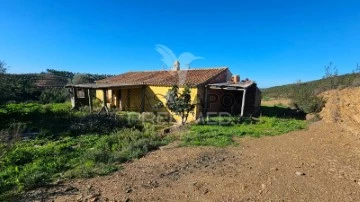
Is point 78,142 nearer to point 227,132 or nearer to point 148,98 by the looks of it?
point 227,132

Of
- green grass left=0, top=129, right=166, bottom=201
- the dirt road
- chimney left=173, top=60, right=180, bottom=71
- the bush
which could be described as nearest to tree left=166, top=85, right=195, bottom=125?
green grass left=0, top=129, right=166, bottom=201

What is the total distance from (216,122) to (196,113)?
226 cm

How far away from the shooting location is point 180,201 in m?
4.58

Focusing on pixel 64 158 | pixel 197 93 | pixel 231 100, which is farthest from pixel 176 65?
pixel 64 158

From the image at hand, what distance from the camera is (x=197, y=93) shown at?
598 inches

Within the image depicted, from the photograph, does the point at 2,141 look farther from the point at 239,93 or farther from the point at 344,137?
the point at 239,93

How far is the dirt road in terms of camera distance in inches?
188

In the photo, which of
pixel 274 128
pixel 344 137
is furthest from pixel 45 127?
pixel 344 137

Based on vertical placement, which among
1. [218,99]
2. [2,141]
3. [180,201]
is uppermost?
[218,99]

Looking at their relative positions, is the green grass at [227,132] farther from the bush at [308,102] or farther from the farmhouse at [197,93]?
the bush at [308,102]

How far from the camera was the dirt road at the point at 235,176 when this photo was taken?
15.7 ft

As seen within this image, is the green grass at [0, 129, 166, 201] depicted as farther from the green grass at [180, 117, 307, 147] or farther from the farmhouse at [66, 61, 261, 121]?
the farmhouse at [66, 61, 261, 121]

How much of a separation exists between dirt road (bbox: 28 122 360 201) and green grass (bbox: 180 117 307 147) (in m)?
0.68

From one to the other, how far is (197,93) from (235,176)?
9676mm
